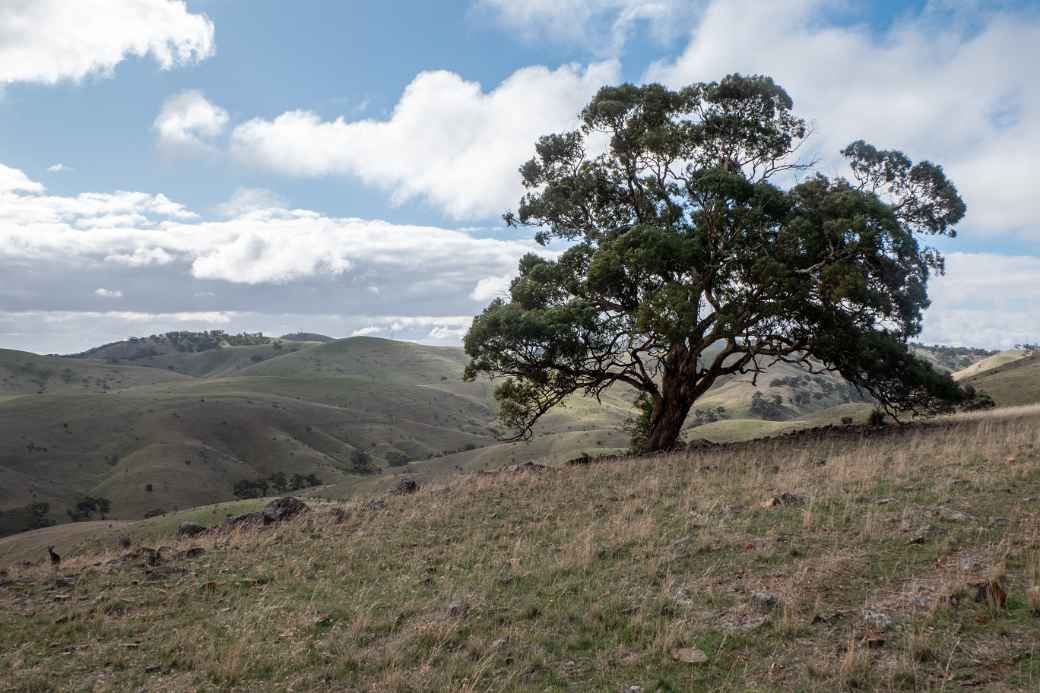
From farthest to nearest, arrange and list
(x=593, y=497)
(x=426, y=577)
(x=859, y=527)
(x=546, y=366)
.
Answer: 1. (x=546, y=366)
2. (x=593, y=497)
3. (x=426, y=577)
4. (x=859, y=527)

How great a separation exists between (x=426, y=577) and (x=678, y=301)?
40.9 ft

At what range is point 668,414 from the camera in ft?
79.9

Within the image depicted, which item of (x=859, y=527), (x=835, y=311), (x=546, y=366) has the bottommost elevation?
(x=859, y=527)

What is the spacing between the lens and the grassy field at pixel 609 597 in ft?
20.2

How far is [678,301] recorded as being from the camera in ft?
65.0

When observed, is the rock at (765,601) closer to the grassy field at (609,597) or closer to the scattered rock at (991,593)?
the grassy field at (609,597)

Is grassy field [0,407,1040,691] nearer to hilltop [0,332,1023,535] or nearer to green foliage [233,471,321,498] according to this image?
hilltop [0,332,1023,535]

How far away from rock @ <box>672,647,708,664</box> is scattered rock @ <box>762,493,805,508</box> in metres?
5.63

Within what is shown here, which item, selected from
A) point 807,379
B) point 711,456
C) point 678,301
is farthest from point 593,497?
point 807,379

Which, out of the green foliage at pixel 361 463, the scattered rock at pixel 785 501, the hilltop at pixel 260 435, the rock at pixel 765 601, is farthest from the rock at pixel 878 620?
the green foliage at pixel 361 463

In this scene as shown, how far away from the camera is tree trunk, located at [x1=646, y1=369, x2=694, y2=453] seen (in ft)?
78.3

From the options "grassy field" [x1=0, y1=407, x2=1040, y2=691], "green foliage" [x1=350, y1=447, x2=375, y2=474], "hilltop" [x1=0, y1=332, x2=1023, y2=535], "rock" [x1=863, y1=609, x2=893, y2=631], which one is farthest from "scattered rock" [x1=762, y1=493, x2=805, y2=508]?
"green foliage" [x1=350, y1=447, x2=375, y2=474]

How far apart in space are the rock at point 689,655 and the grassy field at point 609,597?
3 cm

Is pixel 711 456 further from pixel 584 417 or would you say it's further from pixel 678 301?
pixel 584 417
